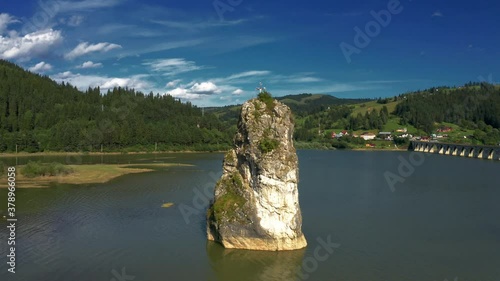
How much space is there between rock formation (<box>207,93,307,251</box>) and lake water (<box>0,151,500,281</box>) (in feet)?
4.02

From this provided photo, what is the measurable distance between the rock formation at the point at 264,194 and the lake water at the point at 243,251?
48.3 inches

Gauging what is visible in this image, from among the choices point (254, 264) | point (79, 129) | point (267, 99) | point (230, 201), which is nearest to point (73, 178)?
point (230, 201)

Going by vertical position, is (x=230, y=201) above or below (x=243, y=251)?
above

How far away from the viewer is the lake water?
30641mm

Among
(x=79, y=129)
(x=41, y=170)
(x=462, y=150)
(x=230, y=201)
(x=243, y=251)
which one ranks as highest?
(x=79, y=129)

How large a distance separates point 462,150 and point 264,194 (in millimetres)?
162248

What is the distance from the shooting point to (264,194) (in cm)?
3462

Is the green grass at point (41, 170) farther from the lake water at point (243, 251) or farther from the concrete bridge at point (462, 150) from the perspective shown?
the concrete bridge at point (462, 150)

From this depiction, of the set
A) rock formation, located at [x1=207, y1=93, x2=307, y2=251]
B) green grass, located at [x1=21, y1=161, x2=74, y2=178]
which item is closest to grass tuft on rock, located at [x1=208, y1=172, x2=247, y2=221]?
rock formation, located at [x1=207, y1=93, x2=307, y2=251]

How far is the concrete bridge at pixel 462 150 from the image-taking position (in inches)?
5989

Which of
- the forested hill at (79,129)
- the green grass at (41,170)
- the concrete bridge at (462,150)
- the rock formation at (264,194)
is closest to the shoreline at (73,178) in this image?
the green grass at (41,170)

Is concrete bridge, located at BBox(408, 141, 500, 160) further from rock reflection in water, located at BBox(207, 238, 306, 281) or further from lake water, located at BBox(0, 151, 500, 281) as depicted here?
rock reflection in water, located at BBox(207, 238, 306, 281)

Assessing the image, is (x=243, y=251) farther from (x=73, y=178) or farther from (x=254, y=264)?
(x=73, y=178)

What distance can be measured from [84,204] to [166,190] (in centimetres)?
1532
